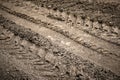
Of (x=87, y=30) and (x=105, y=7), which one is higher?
(x=105, y=7)

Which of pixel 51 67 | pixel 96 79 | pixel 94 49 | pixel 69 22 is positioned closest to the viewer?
pixel 96 79

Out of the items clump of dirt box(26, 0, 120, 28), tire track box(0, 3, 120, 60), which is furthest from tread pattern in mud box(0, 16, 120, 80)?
clump of dirt box(26, 0, 120, 28)

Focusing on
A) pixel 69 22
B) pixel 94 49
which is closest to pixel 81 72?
pixel 94 49

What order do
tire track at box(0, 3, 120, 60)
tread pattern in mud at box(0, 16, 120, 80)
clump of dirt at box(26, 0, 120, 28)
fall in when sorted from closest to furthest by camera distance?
tread pattern in mud at box(0, 16, 120, 80) < tire track at box(0, 3, 120, 60) < clump of dirt at box(26, 0, 120, 28)

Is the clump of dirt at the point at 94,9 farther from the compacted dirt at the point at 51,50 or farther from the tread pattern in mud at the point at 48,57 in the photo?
the tread pattern in mud at the point at 48,57

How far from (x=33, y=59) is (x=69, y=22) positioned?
3.55 feet

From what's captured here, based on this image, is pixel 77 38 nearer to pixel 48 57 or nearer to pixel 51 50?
pixel 51 50

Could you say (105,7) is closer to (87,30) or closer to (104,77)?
(87,30)

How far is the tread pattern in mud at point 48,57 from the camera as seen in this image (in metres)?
2.06

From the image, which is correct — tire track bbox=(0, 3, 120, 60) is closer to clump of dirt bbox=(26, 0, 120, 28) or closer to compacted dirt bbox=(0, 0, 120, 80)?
compacted dirt bbox=(0, 0, 120, 80)

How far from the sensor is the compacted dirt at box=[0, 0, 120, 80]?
2084 millimetres

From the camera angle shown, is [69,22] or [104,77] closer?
[104,77]

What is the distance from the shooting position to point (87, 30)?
8.80ft

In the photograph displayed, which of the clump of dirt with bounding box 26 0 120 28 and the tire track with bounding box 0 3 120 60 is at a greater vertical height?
the clump of dirt with bounding box 26 0 120 28
